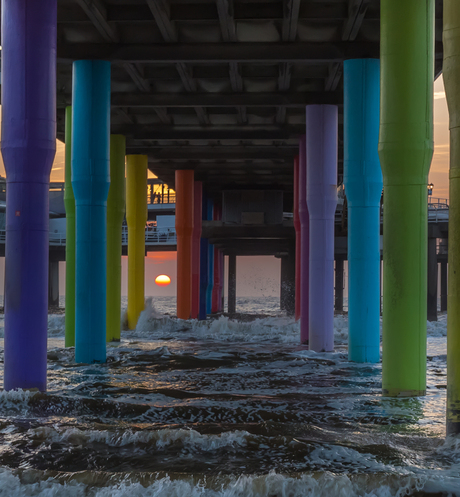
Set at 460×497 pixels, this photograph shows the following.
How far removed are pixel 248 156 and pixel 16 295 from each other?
1449 cm

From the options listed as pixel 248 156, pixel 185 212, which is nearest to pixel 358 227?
pixel 248 156

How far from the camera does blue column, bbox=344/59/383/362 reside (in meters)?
12.2

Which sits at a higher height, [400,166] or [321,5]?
[321,5]

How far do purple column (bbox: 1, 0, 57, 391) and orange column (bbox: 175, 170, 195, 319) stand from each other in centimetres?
1578

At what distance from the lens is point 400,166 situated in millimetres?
8336

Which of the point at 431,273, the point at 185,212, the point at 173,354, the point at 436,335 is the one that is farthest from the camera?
the point at 431,273

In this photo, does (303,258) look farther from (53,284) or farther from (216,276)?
(53,284)

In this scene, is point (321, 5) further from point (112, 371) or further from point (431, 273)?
point (431, 273)

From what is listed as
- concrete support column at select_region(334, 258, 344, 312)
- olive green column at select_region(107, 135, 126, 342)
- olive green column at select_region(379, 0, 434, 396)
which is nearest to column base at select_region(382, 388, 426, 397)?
olive green column at select_region(379, 0, 434, 396)

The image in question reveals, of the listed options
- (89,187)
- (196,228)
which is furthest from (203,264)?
(89,187)

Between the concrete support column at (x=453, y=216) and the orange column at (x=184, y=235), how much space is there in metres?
18.6

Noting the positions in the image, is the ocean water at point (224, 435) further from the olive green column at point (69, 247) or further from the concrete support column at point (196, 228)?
the concrete support column at point (196, 228)

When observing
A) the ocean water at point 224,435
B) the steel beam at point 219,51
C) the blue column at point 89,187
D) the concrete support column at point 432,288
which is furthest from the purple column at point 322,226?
the concrete support column at point 432,288

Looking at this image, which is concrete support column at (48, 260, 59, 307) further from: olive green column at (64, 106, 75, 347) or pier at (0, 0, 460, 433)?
olive green column at (64, 106, 75, 347)
